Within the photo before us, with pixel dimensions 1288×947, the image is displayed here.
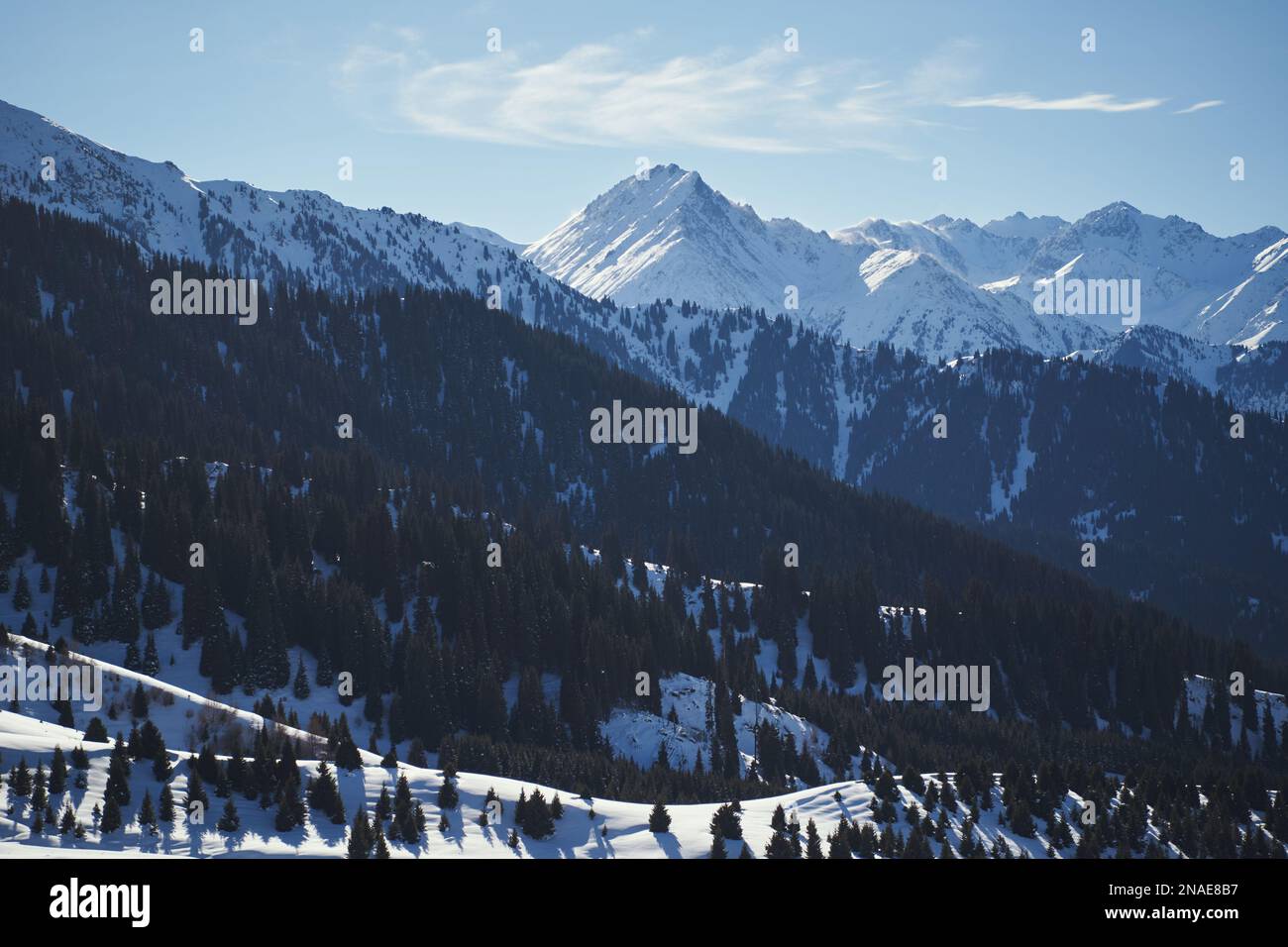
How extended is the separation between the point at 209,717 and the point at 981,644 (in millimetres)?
124911

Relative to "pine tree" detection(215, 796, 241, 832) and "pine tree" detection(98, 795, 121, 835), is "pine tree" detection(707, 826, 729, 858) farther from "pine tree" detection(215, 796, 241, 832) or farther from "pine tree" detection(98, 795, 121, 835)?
"pine tree" detection(98, 795, 121, 835)

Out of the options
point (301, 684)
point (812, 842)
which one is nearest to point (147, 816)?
point (812, 842)

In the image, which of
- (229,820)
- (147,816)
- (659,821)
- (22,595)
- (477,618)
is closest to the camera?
(147,816)

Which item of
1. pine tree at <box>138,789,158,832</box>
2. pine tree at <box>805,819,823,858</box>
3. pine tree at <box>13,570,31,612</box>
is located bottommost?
pine tree at <box>805,819,823,858</box>

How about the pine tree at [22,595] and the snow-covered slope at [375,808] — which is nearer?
the snow-covered slope at [375,808]

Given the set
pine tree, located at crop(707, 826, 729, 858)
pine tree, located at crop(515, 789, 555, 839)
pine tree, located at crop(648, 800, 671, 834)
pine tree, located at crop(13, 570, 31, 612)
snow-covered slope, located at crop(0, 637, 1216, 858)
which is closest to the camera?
snow-covered slope, located at crop(0, 637, 1216, 858)

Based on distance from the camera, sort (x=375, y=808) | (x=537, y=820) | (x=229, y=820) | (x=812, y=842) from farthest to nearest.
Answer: (x=812, y=842)
(x=537, y=820)
(x=375, y=808)
(x=229, y=820)

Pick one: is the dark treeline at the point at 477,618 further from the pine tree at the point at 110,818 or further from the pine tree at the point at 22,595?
the pine tree at the point at 110,818

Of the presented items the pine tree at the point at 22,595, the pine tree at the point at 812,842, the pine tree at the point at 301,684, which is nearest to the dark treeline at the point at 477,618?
the pine tree at the point at 301,684

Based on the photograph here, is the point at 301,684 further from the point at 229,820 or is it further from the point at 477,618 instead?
the point at 229,820

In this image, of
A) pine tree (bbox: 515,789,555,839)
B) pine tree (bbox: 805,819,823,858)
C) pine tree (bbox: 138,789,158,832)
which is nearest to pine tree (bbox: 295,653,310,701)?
pine tree (bbox: 515,789,555,839)

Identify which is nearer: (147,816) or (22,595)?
(147,816)

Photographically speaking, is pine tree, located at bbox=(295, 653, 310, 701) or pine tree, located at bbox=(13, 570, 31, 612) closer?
pine tree, located at bbox=(13, 570, 31, 612)
